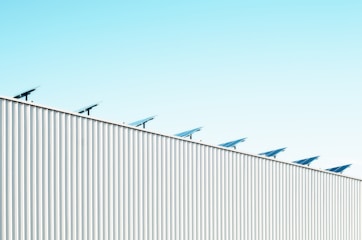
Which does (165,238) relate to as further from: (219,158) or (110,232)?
(219,158)

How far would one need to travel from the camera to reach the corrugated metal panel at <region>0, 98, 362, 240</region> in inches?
544

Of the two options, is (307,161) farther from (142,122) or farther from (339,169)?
(142,122)

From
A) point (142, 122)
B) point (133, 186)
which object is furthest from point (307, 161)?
point (133, 186)

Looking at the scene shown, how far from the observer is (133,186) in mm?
16172

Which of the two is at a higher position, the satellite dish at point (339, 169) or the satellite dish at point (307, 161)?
the satellite dish at point (307, 161)

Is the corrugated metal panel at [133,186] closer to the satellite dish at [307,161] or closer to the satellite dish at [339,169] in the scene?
the satellite dish at [307,161]

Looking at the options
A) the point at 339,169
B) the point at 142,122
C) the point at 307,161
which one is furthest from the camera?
the point at 339,169

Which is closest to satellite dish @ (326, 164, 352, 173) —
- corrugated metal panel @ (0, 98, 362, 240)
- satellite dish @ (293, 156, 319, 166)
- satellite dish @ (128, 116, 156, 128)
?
satellite dish @ (293, 156, 319, 166)

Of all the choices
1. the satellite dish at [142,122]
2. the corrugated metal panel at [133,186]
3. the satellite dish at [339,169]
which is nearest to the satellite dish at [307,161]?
the satellite dish at [339,169]

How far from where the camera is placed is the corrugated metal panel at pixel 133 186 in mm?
13828

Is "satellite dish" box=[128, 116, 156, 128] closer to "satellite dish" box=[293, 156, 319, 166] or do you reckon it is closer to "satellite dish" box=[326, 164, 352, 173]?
"satellite dish" box=[293, 156, 319, 166]

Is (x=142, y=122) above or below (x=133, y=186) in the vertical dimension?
above

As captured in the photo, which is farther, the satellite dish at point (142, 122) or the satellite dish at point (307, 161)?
the satellite dish at point (307, 161)

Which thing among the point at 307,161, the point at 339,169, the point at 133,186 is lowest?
the point at 133,186
